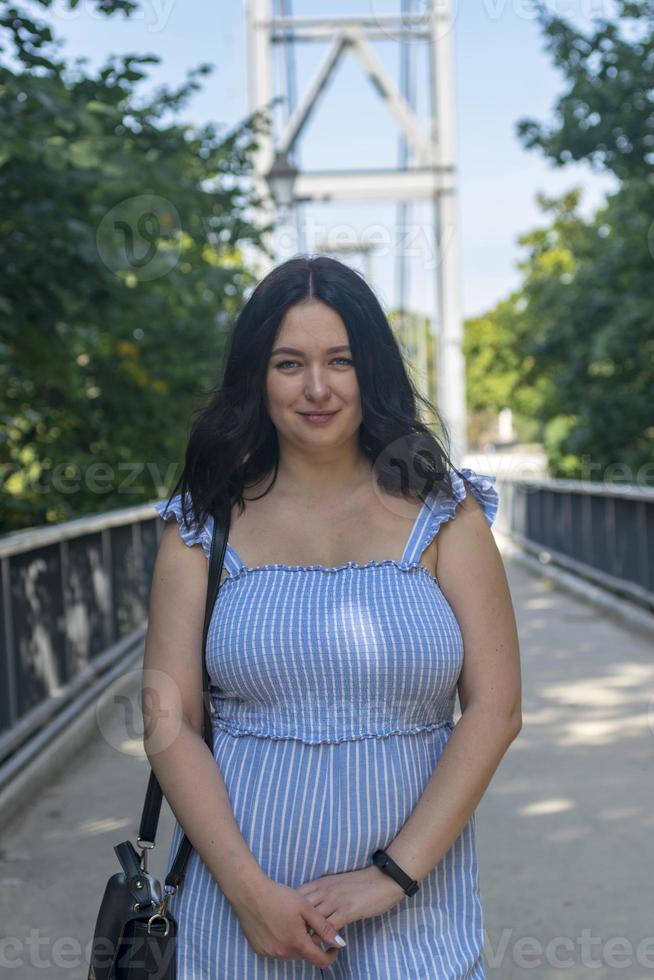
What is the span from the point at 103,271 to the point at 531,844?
332 centimetres

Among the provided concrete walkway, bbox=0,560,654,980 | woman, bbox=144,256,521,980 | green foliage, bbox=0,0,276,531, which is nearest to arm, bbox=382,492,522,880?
woman, bbox=144,256,521,980

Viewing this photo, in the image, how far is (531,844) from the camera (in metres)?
5.17

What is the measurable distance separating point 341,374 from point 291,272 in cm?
19

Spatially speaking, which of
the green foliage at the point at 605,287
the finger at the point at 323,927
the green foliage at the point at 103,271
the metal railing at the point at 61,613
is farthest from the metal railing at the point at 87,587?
the finger at the point at 323,927

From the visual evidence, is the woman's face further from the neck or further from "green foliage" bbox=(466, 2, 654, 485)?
"green foliage" bbox=(466, 2, 654, 485)

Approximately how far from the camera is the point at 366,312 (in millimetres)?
2287

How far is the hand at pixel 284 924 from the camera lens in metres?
2.01

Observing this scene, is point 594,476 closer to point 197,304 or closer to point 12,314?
point 197,304

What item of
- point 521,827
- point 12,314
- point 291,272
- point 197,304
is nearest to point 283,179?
point 197,304

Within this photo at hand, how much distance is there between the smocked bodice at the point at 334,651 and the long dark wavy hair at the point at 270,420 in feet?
0.55

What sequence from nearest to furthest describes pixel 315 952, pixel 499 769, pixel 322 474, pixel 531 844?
pixel 315 952, pixel 322 474, pixel 531 844, pixel 499 769

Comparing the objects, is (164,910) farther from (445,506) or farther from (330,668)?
(445,506)

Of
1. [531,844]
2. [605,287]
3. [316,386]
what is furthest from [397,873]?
[605,287]

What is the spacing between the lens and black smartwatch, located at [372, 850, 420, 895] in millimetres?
2076
